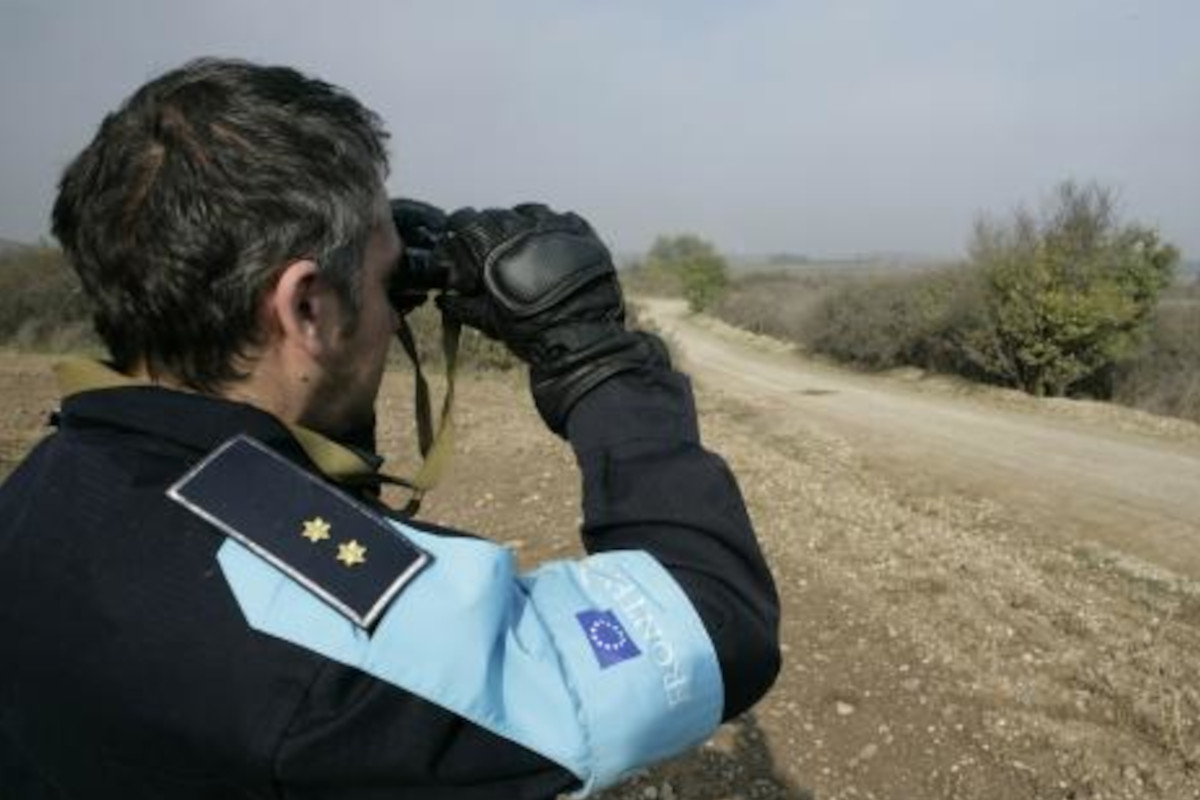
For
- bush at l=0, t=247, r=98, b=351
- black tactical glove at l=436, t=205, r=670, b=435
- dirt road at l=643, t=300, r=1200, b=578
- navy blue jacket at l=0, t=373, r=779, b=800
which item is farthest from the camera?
bush at l=0, t=247, r=98, b=351

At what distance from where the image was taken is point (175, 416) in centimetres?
97

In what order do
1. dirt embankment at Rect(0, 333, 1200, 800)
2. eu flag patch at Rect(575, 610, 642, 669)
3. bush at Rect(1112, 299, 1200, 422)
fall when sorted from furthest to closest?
bush at Rect(1112, 299, 1200, 422) < dirt embankment at Rect(0, 333, 1200, 800) < eu flag patch at Rect(575, 610, 642, 669)

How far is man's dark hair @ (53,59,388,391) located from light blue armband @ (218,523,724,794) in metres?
0.30

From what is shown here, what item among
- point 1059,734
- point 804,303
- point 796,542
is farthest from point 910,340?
point 1059,734

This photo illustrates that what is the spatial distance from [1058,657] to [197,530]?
4.52 meters

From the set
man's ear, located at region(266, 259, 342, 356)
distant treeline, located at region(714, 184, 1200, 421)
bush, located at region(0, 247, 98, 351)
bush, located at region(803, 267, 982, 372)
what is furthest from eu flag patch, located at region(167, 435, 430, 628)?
bush, located at region(0, 247, 98, 351)

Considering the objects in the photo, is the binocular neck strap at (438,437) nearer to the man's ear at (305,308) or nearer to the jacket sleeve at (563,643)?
the man's ear at (305,308)

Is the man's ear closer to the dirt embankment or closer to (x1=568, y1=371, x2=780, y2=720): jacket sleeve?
(x1=568, y1=371, x2=780, y2=720): jacket sleeve

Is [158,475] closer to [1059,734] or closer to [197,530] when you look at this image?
[197,530]

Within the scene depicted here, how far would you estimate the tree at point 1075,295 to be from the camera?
16016 millimetres

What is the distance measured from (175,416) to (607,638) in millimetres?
465

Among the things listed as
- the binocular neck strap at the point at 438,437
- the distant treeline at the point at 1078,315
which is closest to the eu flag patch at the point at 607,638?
the binocular neck strap at the point at 438,437

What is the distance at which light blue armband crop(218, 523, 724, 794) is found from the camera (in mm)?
860

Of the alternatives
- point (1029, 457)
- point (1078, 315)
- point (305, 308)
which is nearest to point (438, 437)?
point (305, 308)
